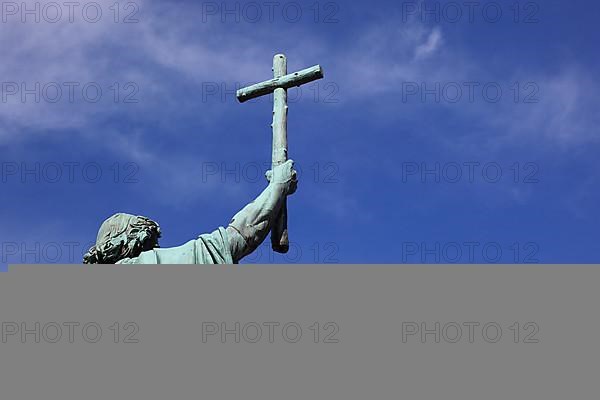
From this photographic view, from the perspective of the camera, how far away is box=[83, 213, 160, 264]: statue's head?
35.9 ft

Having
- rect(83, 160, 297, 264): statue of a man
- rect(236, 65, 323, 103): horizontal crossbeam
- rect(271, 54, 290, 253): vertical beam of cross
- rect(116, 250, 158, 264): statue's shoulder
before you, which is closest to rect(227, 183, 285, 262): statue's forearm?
rect(83, 160, 297, 264): statue of a man

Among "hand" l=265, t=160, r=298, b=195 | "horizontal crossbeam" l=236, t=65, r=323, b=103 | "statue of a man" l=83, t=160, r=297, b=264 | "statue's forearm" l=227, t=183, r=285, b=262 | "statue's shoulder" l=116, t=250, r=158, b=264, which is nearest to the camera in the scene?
"statue's shoulder" l=116, t=250, r=158, b=264

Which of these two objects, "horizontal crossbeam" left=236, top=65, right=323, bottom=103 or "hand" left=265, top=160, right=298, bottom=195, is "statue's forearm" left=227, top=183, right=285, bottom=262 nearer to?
"hand" left=265, top=160, right=298, bottom=195

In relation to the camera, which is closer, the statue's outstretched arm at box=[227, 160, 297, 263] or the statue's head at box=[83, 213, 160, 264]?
the statue's head at box=[83, 213, 160, 264]

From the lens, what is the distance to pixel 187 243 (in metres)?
11.2

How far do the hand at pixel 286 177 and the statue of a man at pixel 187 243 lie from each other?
6.5 inches

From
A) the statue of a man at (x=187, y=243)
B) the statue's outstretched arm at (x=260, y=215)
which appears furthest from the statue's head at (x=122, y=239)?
the statue's outstretched arm at (x=260, y=215)

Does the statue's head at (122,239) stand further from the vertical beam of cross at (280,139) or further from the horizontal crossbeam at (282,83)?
the horizontal crossbeam at (282,83)

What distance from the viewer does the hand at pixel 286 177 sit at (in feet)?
38.4
